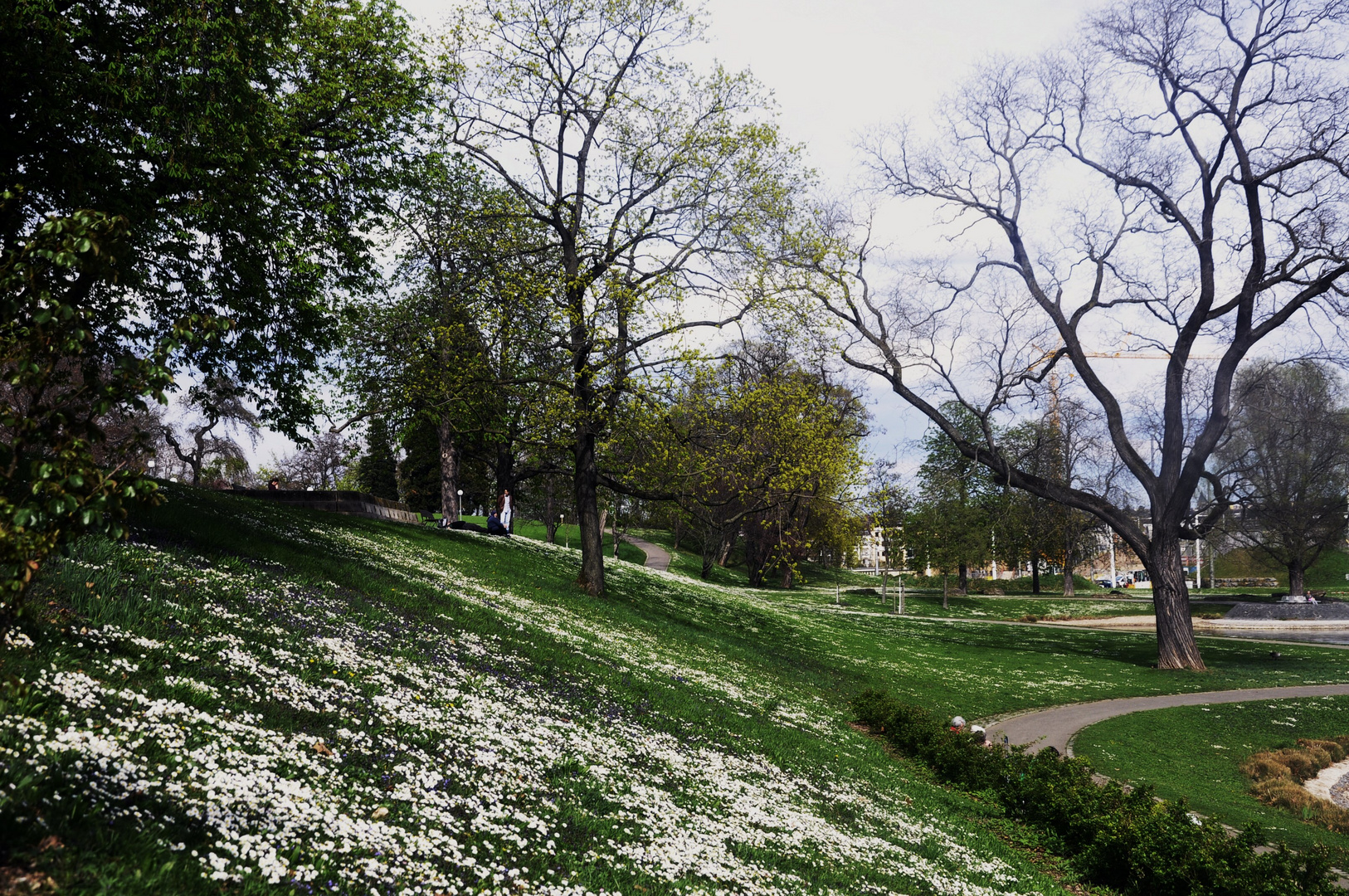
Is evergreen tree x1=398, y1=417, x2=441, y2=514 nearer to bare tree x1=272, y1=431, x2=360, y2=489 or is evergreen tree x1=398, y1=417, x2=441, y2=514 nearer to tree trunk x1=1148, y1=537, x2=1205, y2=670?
bare tree x1=272, y1=431, x2=360, y2=489

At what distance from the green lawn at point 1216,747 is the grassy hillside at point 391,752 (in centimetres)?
532

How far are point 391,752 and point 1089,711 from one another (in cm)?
2245

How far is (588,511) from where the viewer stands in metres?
26.0

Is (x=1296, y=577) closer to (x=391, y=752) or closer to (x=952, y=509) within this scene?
(x=952, y=509)

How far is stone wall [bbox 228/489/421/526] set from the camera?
2943cm

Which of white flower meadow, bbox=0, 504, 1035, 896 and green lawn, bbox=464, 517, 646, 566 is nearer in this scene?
white flower meadow, bbox=0, 504, 1035, 896

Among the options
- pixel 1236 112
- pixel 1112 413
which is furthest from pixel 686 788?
pixel 1236 112

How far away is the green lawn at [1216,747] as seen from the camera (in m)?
14.0

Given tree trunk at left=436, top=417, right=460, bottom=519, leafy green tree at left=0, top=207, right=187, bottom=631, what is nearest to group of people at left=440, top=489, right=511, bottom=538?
tree trunk at left=436, top=417, right=460, bottom=519

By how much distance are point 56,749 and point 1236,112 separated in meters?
38.2

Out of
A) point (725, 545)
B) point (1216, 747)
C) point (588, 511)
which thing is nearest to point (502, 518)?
point (588, 511)

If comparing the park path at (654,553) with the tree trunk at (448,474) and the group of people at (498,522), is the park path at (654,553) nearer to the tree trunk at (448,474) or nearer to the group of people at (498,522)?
the group of people at (498,522)

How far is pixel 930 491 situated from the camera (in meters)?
79.8

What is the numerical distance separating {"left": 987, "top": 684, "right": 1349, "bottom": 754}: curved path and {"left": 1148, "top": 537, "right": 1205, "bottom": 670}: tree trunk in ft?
11.8
